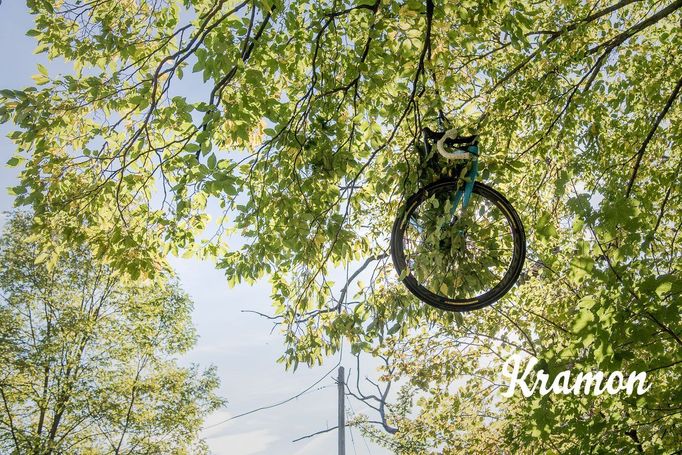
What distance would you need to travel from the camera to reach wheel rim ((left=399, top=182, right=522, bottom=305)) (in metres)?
3.36

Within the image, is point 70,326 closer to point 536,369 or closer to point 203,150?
point 203,150

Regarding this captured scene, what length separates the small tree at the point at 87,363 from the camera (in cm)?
1214

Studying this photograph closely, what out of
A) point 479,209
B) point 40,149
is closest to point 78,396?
point 40,149

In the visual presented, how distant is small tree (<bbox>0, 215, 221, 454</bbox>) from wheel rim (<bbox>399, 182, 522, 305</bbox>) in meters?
9.28

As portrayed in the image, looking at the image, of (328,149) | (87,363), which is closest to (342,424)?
(87,363)

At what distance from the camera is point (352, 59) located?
5.43 meters

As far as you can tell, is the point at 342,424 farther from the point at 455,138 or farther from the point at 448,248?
the point at 455,138

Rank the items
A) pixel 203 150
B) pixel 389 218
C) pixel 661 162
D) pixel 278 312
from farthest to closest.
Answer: pixel 661 162 → pixel 389 218 → pixel 278 312 → pixel 203 150

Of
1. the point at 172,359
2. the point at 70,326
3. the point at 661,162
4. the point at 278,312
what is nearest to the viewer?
the point at 278,312

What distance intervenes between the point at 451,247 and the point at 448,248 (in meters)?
0.04

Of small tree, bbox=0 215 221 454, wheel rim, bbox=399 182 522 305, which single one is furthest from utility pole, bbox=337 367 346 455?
wheel rim, bbox=399 182 522 305

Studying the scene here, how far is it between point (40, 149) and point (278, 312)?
2.61m

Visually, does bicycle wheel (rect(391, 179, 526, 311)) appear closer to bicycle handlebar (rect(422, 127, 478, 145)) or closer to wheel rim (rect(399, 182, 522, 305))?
wheel rim (rect(399, 182, 522, 305))

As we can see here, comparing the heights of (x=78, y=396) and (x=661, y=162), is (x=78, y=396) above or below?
below
